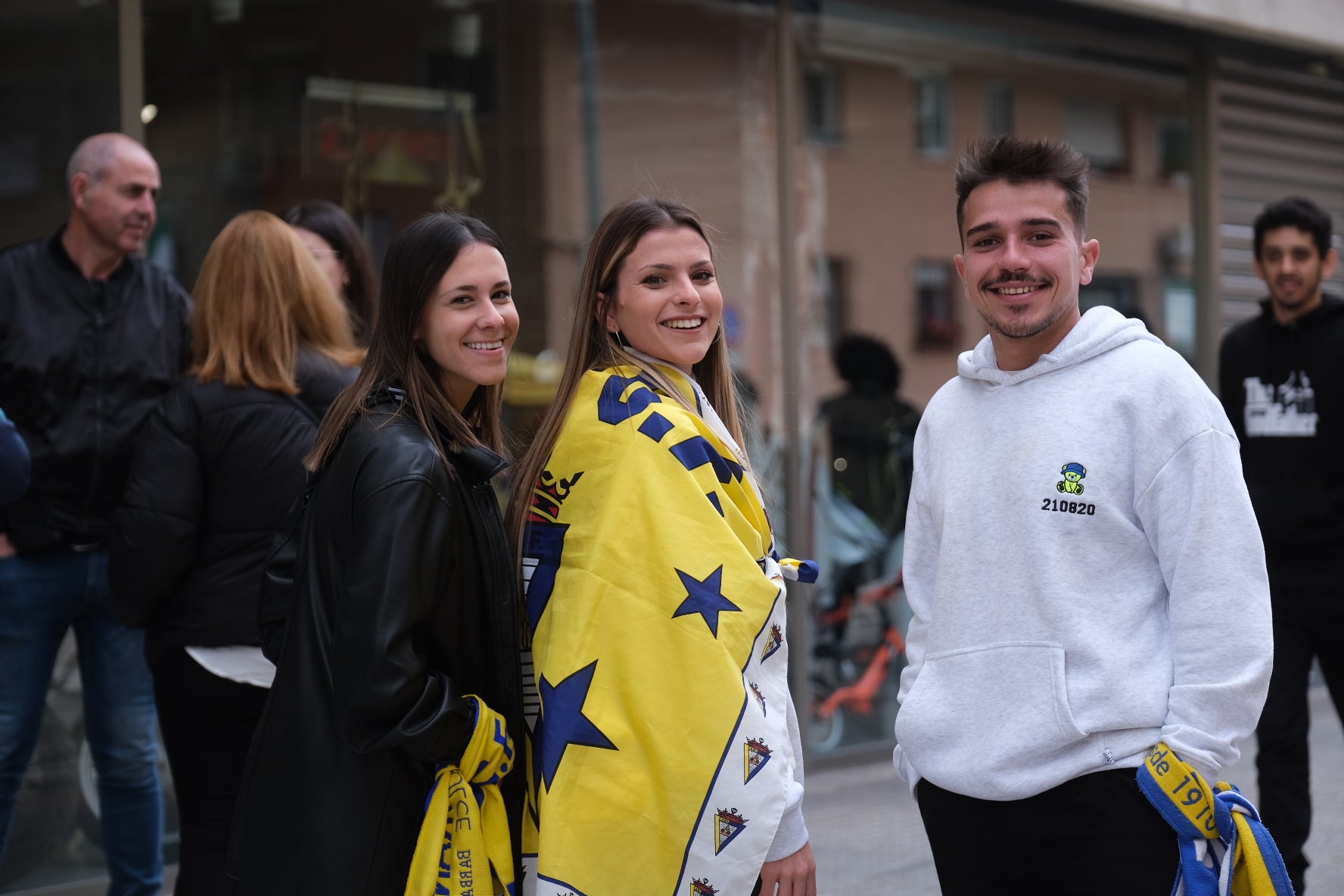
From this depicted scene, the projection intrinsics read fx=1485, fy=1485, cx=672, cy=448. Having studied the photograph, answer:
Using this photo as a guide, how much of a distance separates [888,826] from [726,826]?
148 inches

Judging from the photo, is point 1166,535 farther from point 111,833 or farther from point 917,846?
point 917,846

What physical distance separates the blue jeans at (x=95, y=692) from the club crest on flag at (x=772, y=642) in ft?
7.92

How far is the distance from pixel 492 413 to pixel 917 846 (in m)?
3.39

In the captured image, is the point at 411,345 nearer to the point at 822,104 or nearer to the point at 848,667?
the point at 848,667

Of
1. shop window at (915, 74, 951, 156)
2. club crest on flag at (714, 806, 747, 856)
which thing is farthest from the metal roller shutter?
club crest on flag at (714, 806, 747, 856)

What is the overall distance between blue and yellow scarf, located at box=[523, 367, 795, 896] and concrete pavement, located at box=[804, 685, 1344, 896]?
8.36 feet

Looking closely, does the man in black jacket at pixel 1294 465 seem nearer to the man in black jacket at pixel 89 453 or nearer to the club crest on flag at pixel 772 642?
the club crest on flag at pixel 772 642

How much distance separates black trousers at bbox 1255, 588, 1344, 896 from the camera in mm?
4441

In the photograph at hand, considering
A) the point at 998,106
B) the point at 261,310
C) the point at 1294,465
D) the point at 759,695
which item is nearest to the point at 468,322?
the point at 759,695

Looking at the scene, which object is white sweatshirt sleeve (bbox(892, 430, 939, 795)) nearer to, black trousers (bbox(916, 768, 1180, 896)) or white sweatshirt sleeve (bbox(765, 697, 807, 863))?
black trousers (bbox(916, 768, 1180, 896))

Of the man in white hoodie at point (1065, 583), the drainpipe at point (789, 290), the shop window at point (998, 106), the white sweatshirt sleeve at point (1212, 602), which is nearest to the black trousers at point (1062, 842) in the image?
the man in white hoodie at point (1065, 583)

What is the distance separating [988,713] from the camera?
2506 mm

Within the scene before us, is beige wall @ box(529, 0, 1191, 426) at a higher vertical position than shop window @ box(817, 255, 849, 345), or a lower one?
higher

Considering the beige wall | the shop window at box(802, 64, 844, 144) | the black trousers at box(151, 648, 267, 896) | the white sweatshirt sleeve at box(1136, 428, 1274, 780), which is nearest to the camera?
the white sweatshirt sleeve at box(1136, 428, 1274, 780)
